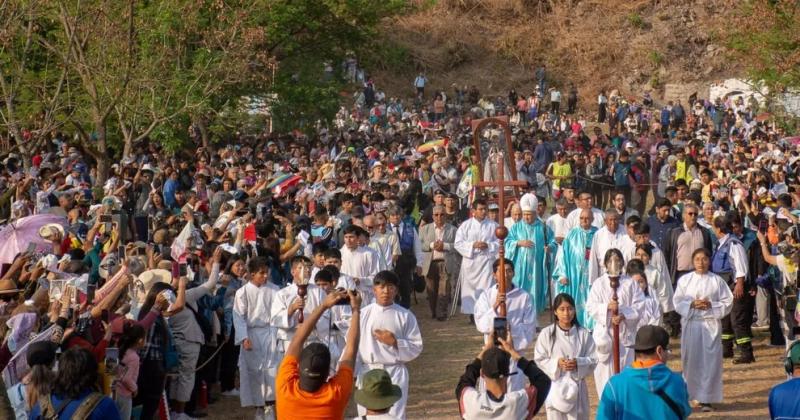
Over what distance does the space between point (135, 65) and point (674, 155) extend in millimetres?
11575

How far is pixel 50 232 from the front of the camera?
11852mm

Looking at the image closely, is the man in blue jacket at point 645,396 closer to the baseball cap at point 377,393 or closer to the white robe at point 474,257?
the baseball cap at point 377,393

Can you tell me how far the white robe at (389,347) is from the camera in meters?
10.2

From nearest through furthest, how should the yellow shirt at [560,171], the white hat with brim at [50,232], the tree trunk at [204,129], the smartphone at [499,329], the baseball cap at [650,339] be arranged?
1. the baseball cap at [650,339]
2. the smartphone at [499,329]
3. the white hat with brim at [50,232]
4. the yellow shirt at [560,171]
5. the tree trunk at [204,129]

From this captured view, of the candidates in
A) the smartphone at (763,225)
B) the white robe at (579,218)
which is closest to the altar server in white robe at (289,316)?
the white robe at (579,218)

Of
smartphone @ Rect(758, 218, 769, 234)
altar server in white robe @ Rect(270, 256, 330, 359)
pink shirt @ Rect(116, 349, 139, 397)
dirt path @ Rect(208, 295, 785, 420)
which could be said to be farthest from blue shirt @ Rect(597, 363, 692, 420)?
smartphone @ Rect(758, 218, 769, 234)

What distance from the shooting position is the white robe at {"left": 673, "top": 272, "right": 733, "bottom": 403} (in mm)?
12109

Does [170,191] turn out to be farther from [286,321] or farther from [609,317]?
[609,317]

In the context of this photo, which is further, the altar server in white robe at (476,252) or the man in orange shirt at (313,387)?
the altar server in white robe at (476,252)

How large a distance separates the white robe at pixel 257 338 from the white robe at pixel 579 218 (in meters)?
5.24

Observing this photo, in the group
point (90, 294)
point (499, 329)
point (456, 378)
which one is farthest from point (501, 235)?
point (456, 378)

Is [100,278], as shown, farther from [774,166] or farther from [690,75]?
[690,75]

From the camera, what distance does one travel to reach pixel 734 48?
29344 millimetres

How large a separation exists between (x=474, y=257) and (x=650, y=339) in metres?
8.46
